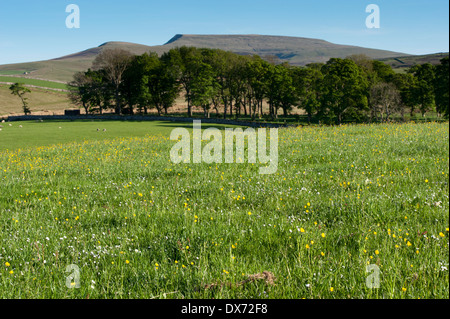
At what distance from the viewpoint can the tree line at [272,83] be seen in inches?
2522

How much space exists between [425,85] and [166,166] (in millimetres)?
76853

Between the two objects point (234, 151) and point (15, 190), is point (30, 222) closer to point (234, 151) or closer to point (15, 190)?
point (15, 190)

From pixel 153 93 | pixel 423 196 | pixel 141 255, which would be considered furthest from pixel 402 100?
pixel 141 255

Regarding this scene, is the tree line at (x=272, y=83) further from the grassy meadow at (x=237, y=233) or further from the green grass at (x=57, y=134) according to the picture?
the grassy meadow at (x=237, y=233)

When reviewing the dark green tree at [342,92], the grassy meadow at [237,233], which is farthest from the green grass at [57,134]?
the dark green tree at [342,92]

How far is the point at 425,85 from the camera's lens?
71.3m

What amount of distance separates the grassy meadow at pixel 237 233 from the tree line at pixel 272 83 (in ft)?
187

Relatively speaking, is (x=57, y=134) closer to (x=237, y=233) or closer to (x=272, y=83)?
(x=237, y=233)

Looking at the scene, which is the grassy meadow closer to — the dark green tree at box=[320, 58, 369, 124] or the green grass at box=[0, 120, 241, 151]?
the green grass at box=[0, 120, 241, 151]

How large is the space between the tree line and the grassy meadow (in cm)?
5689

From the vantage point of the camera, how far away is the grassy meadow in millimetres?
4246

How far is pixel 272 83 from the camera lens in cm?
8144
